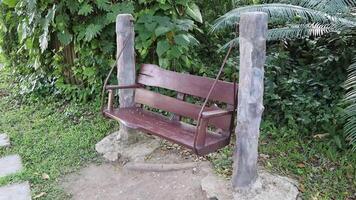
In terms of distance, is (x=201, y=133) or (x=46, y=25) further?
(x=46, y=25)

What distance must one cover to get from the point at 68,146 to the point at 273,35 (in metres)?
2.11

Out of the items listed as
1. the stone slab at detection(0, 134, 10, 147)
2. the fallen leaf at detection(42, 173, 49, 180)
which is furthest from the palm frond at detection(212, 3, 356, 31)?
the stone slab at detection(0, 134, 10, 147)

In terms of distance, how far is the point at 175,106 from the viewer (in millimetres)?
2910

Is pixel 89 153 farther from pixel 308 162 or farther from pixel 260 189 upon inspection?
pixel 308 162

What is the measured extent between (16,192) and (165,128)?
1219 mm

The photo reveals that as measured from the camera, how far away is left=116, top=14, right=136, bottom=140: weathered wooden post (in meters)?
3.17

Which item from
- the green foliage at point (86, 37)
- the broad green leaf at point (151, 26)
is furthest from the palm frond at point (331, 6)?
the broad green leaf at point (151, 26)

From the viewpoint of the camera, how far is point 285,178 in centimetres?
269

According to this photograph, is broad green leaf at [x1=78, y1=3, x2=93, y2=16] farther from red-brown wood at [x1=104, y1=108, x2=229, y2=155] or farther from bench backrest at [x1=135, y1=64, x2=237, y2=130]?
red-brown wood at [x1=104, y1=108, x2=229, y2=155]

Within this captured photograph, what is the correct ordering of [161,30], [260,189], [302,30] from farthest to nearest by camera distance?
[161,30]
[302,30]
[260,189]

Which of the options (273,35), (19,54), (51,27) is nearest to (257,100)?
(273,35)

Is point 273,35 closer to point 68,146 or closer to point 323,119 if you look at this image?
point 323,119

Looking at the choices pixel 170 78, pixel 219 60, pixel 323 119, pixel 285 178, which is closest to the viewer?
pixel 285 178

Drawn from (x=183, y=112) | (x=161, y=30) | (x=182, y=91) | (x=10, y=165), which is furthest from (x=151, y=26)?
(x=10, y=165)
